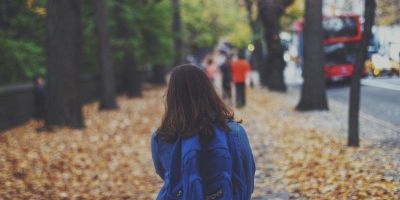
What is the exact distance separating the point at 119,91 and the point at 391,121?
23.3 m

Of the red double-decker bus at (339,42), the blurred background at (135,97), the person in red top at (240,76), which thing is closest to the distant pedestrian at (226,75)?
the blurred background at (135,97)

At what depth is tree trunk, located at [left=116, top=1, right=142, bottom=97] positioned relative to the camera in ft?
93.2

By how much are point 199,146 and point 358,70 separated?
7.92 meters

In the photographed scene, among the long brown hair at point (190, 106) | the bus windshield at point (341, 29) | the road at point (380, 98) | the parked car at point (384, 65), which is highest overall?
the long brown hair at point (190, 106)

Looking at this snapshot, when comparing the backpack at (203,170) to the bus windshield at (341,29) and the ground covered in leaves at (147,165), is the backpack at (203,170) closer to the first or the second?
the ground covered in leaves at (147,165)

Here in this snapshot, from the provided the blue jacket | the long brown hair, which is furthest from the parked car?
the long brown hair

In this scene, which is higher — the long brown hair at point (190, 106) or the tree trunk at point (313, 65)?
the long brown hair at point (190, 106)

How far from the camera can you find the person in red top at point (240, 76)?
847 inches

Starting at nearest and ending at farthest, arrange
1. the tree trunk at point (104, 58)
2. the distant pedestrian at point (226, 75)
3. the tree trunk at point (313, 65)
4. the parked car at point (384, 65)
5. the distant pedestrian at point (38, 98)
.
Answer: the parked car at point (384, 65) < the tree trunk at point (313, 65) < the distant pedestrian at point (38, 98) < the tree trunk at point (104, 58) < the distant pedestrian at point (226, 75)

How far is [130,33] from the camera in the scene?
95.8 ft

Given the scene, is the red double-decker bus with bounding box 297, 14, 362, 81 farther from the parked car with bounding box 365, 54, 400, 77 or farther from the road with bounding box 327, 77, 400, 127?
the parked car with bounding box 365, 54, 400, 77

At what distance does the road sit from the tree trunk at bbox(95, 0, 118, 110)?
8657mm

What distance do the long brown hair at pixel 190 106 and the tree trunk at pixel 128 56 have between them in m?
24.3

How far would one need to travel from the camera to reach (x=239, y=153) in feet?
11.7
